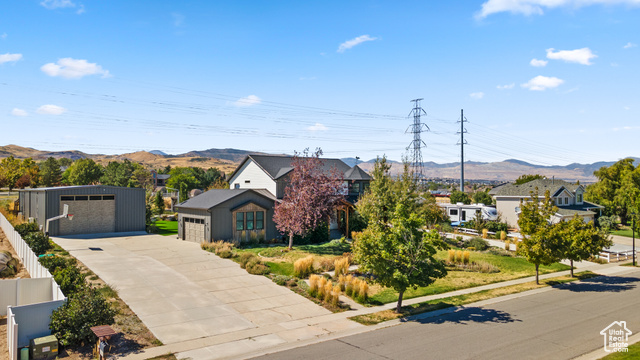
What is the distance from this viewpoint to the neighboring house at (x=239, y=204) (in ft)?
104

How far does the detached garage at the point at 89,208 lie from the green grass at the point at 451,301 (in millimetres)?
27383

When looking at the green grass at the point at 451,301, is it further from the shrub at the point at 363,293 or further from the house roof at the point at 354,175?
the house roof at the point at 354,175

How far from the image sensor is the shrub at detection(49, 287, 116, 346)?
13160 mm

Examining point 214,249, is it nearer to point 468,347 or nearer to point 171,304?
point 171,304

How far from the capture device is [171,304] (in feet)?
58.4

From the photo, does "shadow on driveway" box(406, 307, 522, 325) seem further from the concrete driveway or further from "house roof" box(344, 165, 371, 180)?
"house roof" box(344, 165, 371, 180)

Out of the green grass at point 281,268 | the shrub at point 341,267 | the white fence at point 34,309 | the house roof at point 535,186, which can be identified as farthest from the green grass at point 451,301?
the house roof at point 535,186

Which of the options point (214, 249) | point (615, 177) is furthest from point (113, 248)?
point (615, 177)

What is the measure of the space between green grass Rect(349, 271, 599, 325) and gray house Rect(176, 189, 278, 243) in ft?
56.7

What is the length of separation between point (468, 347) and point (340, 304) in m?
6.45

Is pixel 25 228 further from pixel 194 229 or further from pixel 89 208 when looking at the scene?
pixel 194 229

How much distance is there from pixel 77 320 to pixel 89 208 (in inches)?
983

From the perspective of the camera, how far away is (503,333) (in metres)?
15.4

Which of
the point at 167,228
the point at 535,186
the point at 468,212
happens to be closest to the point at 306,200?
the point at 167,228
